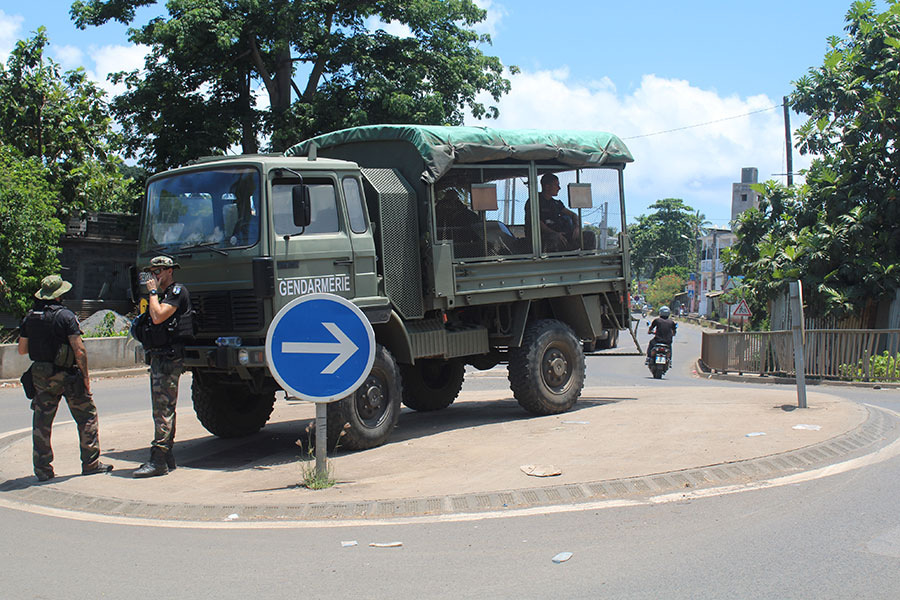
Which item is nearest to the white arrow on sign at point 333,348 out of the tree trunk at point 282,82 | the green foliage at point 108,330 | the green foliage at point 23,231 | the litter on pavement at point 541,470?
the litter on pavement at point 541,470

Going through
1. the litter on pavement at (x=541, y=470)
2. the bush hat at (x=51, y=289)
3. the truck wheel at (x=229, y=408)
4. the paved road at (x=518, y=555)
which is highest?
the bush hat at (x=51, y=289)

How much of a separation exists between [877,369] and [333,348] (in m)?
16.7

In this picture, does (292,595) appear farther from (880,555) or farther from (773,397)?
(773,397)

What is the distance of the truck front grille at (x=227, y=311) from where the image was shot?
7.91 m

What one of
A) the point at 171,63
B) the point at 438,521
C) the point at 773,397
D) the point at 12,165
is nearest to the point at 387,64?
the point at 171,63

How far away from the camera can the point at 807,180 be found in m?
28.2

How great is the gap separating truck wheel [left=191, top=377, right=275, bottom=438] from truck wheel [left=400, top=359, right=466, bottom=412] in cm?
200

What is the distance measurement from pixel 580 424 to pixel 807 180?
71.9 ft

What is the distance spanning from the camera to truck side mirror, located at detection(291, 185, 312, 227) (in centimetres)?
789

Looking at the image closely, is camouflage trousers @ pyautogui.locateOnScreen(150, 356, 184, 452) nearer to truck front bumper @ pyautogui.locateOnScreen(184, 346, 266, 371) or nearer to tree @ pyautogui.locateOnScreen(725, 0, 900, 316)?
truck front bumper @ pyautogui.locateOnScreen(184, 346, 266, 371)

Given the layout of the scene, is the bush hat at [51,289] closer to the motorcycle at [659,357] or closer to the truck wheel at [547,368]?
the truck wheel at [547,368]

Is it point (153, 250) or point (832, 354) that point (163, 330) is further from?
point (832, 354)

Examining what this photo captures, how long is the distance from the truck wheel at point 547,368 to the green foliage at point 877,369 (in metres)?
11.7

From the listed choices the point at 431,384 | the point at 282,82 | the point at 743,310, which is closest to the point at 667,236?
the point at 743,310
